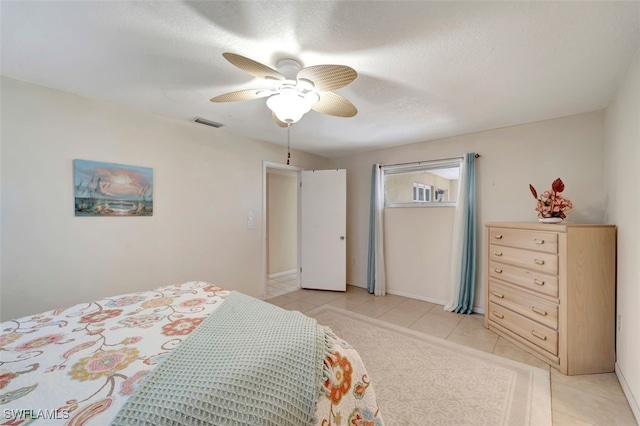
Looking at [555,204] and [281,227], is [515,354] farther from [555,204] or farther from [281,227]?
[281,227]

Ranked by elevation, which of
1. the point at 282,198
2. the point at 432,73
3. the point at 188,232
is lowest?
the point at 188,232

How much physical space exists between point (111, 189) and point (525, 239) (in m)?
3.90

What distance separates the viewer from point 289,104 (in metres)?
1.68

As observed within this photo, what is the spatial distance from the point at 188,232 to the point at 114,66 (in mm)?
1711

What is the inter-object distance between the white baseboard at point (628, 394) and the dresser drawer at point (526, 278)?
2.05ft

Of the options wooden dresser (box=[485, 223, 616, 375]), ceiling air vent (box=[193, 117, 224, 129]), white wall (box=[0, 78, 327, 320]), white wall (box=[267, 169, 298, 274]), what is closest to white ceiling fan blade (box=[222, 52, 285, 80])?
ceiling air vent (box=[193, 117, 224, 129])

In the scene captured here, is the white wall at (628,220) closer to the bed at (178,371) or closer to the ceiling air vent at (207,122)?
the bed at (178,371)

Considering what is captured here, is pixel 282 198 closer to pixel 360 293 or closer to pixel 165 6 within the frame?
pixel 360 293

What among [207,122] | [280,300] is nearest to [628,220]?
[280,300]

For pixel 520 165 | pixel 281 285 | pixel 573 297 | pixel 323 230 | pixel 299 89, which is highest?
pixel 299 89

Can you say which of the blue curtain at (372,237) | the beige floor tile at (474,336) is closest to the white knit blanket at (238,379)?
the beige floor tile at (474,336)

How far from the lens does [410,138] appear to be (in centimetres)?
357

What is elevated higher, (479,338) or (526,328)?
(526,328)

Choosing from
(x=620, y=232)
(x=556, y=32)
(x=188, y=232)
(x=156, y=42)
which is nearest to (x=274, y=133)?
(x=188, y=232)
